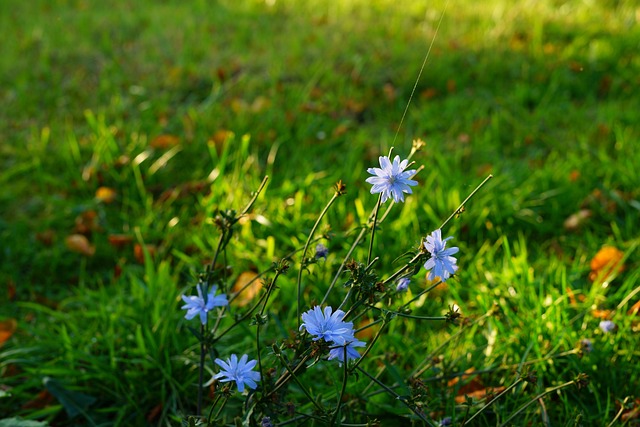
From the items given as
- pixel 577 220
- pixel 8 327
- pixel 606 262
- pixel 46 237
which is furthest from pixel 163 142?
pixel 606 262

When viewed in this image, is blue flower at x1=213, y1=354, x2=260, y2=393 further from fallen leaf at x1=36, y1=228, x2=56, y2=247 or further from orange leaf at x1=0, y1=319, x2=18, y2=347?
fallen leaf at x1=36, y1=228, x2=56, y2=247

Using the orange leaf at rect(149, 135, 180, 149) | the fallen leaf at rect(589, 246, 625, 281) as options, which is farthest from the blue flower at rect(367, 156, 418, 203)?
the orange leaf at rect(149, 135, 180, 149)

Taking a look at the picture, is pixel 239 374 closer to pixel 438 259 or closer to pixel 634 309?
pixel 438 259

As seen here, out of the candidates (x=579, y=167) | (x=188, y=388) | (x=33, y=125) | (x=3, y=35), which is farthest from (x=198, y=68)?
(x=188, y=388)

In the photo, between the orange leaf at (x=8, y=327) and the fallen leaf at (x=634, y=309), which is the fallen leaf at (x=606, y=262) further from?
the orange leaf at (x=8, y=327)

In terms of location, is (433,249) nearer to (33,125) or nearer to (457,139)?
(457,139)

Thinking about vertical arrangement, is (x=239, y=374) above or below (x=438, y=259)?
below
